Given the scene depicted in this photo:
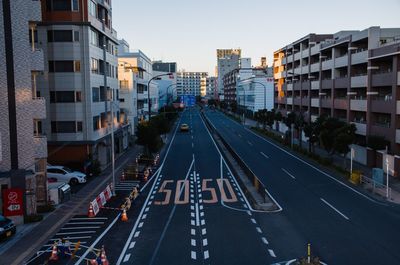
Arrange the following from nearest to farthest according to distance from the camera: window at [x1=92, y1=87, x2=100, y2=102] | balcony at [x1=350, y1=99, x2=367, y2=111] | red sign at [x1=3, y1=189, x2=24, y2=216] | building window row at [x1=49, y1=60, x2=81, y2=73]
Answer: red sign at [x1=3, y1=189, x2=24, y2=216] → building window row at [x1=49, y1=60, x2=81, y2=73] → window at [x1=92, y1=87, x2=100, y2=102] → balcony at [x1=350, y1=99, x2=367, y2=111]

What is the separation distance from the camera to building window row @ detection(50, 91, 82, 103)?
4184 centimetres

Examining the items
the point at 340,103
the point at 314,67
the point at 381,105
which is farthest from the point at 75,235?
the point at 314,67

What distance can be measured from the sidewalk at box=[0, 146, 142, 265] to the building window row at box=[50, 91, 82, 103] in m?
9.53

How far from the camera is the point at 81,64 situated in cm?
4222

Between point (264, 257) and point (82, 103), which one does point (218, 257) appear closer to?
point (264, 257)

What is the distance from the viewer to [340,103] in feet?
180

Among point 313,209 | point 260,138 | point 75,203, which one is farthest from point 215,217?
point 260,138

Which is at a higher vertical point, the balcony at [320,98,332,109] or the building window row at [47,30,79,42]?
the building window row at [47,30,79,42]

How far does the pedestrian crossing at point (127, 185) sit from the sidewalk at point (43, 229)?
4.24 ft

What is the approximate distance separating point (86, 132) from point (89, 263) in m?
26.1

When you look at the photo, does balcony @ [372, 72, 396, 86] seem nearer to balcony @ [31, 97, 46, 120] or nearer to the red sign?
balcony @ [31, 97, 46, 120]

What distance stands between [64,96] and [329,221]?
2848 centimetres

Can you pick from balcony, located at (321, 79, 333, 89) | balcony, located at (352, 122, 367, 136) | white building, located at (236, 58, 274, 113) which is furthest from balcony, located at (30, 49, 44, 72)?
white building, located at (236, 58, 274, 113)

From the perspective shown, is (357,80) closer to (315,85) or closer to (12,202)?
(315,85)
